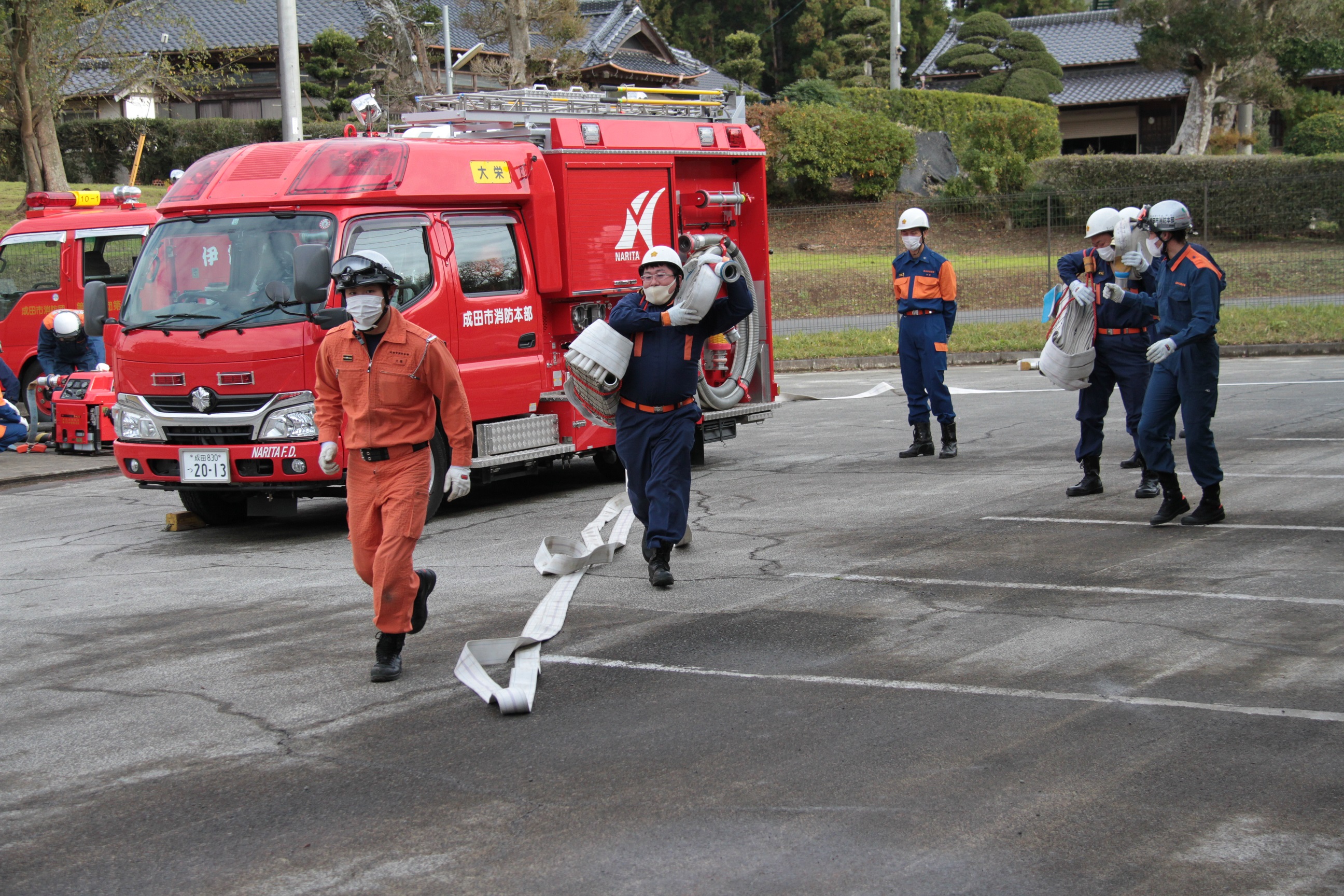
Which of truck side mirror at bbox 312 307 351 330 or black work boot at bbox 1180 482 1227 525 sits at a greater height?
truck side mirror at bbox 312 307 351 330

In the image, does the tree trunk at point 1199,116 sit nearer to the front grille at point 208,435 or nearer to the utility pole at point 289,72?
the utility pole at point 289,72

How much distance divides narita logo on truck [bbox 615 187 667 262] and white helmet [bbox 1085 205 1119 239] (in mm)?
3614

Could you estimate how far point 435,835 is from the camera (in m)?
4.40

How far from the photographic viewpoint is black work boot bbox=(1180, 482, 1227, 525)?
8930 mm

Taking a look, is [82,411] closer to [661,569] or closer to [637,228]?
[637,228]

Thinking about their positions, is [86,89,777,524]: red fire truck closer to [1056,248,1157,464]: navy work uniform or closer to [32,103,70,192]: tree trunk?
[1056,248,1157,464]: navy work uniform

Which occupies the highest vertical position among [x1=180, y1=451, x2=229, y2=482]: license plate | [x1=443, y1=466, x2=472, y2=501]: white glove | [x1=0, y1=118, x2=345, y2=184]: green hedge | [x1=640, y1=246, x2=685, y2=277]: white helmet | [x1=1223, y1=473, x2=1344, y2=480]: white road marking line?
[x1=0, y1=118, x2=345, y2=184]: green hedge

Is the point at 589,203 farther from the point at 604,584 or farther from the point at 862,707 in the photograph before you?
the point at 862,707

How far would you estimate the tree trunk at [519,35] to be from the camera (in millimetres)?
32656

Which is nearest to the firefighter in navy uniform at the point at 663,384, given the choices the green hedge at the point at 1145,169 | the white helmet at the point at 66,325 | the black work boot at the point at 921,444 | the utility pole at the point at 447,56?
the black work boot at the point at 921,444

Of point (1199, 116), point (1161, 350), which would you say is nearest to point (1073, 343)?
point (1161, 350)

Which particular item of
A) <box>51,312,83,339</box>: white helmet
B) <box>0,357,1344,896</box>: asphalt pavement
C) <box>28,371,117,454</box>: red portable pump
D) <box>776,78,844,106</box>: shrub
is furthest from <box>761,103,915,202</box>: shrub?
<box>0,357,1344,896</box>: asphalt pavement

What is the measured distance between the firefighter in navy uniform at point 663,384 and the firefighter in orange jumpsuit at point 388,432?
5.34ft

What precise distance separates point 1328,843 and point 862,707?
1849 mm
